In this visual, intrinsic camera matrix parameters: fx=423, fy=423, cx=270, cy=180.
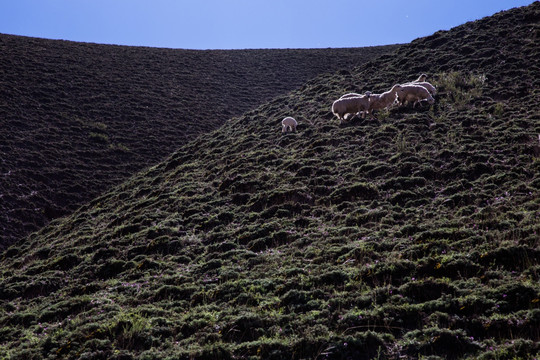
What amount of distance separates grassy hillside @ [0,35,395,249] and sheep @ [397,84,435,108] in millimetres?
14208

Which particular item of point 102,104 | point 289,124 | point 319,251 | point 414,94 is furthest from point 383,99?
point 102,104

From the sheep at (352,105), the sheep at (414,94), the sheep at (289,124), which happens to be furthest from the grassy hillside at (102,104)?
the sheep at (414,94)

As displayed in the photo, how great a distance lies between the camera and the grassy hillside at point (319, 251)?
628cm

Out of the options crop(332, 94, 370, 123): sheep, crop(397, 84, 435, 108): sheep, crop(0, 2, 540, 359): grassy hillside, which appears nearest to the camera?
crop(0, 2, 540, 359): grassy hillside

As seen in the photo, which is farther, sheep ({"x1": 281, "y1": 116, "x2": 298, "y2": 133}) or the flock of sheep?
sheep ({"x1": 281, "y1": 116, "x2": 298, "y2": 133})

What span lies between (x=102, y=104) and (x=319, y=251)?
90.8 ft

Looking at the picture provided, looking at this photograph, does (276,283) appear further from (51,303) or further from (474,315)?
(51,303)

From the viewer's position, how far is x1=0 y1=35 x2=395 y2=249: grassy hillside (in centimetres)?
2083

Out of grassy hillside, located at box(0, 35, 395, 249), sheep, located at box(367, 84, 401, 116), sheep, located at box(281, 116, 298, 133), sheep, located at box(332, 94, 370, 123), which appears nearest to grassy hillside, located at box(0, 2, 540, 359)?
sheep, located at box(367, 84, 401, 116)

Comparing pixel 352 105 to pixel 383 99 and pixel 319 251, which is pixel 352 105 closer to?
pixel 383 99

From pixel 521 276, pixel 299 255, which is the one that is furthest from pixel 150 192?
pixel 521 276

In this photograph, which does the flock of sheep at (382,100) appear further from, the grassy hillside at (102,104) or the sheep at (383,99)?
the grassy hillside at (102,104)

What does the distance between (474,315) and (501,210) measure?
417cm

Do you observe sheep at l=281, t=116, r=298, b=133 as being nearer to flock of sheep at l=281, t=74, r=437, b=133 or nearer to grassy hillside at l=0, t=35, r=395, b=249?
flock of sheep at l=281, t=74, r=437, b=133
